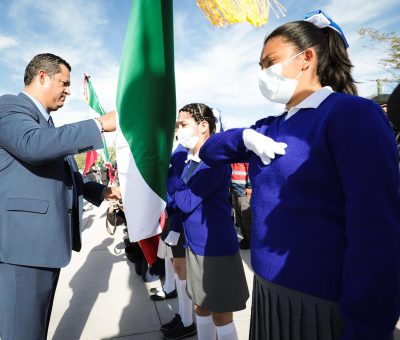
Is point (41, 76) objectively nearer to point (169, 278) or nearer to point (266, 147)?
point (266, 147)

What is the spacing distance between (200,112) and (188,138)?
0.26 meters

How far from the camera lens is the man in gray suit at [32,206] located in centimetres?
149

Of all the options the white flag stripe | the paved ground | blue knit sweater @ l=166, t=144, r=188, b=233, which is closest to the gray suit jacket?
the white flag stripe

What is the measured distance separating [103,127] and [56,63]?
0.77 metres

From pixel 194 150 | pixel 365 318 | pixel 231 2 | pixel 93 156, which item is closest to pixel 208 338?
pixel 194 150

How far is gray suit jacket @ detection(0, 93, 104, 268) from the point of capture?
148 centimetres

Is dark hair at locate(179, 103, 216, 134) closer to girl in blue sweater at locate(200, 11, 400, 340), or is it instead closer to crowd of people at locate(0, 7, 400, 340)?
crowd of people at locate(0, 7, 400, 340)

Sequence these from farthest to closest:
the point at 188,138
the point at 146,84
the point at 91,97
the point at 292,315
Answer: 1. the point at 91,97
2. the point at 188,138
3. the point at 146,84
4. the point at 292,315

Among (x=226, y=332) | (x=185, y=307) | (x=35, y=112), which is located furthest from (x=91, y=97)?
(x=226, y=332)

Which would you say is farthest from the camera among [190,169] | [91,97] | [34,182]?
[91,97]

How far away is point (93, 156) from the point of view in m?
5.44

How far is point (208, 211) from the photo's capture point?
1983 millimetres

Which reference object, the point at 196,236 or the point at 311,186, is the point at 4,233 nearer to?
the point at 196,236

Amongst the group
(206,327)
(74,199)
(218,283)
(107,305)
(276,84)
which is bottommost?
(107,305)
